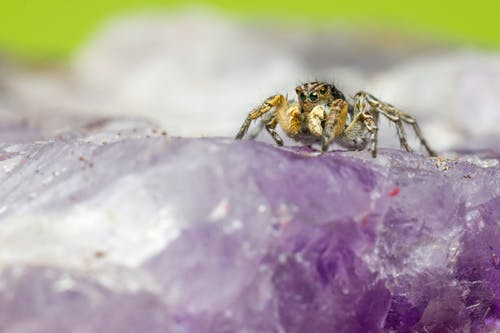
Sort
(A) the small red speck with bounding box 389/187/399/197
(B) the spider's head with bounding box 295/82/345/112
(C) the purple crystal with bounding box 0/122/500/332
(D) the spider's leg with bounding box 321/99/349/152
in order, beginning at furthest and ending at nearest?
(B) the spider's head with bounding box 295/82/345/112, (D) the spider's leg with bounding box 321/99/349/152, (A) the small red speck with bounding box 389/187/399/197, (C) the purple crystal with bounding box 0/122/500/332

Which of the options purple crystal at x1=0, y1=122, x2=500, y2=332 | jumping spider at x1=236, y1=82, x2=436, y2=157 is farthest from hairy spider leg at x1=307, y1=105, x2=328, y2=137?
purple crystal at x1=0, y1=122, x2=500, y2=332

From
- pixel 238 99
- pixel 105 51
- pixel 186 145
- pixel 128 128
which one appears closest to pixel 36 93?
pixel 105 51

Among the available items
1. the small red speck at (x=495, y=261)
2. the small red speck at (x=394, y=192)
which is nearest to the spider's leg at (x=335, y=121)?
the small red speck at (x=394, y=192)

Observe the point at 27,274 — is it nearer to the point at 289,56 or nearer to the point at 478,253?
the point at 478,253

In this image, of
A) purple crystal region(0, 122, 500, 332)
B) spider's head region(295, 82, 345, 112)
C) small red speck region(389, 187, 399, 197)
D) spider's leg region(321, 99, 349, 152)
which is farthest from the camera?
spider's head region(295, 82, 345, 112)

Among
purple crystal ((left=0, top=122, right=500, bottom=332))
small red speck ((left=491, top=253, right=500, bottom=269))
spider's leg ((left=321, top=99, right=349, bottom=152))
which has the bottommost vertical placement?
small red speck ((left=491, top=253, right=500, bottom=269))

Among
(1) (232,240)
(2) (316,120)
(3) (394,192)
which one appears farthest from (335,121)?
(1) (232,240)

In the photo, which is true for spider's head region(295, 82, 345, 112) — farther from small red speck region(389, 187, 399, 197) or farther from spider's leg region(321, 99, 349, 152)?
small red speck region(389, 187, 399, 197)

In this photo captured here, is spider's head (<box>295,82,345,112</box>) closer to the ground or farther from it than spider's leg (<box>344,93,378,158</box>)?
farther from it
